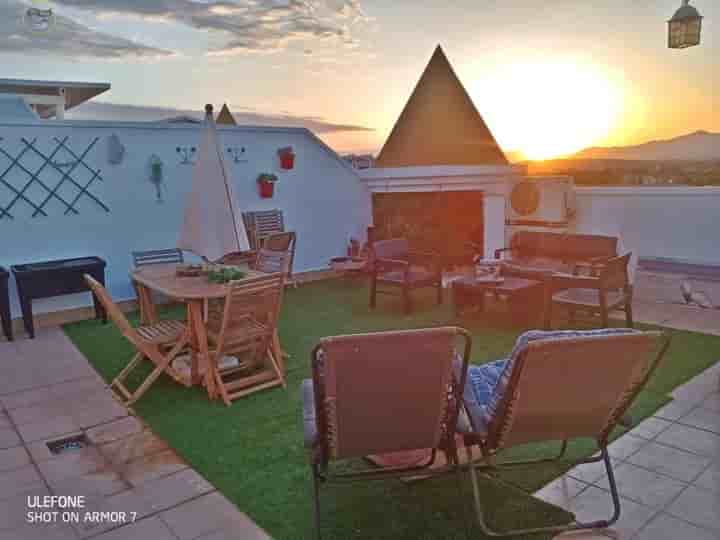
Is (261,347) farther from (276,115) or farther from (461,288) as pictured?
(276,115)

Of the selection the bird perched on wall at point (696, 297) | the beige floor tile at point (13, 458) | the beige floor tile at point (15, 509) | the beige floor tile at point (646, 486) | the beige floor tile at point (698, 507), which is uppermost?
the bird perched on wall at point (696, 297)

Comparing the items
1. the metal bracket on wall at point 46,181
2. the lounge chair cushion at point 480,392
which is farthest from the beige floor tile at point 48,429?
the metal bracket on wall at point 46,181

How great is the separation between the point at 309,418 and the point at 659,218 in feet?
20.2

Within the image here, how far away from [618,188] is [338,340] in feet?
21.1

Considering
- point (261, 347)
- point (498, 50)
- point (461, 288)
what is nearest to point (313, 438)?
point (261, 347)

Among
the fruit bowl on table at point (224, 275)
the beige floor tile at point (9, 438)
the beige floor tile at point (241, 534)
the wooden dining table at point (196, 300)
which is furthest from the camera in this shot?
the fruit bowl on table at point (224, 275)

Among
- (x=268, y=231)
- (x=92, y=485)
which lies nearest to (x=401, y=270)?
(x=268, y=231)

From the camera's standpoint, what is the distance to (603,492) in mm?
2559

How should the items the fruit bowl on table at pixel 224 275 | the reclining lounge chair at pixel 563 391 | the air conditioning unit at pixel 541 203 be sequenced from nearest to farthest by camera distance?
the reclining lounge chair at pixel 563 391
the fruit bowl on table at pixel 224 275
the air conditioning unit at pixel 541 203

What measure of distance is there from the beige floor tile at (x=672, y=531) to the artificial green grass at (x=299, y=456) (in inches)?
12.6

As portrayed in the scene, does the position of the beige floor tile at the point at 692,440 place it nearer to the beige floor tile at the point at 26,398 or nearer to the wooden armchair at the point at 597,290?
the wooden armchair at the point at 597,290

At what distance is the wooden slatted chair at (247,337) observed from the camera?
3.73 metres

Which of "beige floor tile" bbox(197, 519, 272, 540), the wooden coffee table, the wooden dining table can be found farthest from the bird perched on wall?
"beige floor tile" bbox(197, 519, 272, 540)

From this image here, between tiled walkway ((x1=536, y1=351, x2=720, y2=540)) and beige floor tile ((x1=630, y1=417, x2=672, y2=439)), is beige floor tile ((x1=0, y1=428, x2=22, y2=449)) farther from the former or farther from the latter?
beige floor tile ((x1=630, y1=417, x2=672, y2=439))
